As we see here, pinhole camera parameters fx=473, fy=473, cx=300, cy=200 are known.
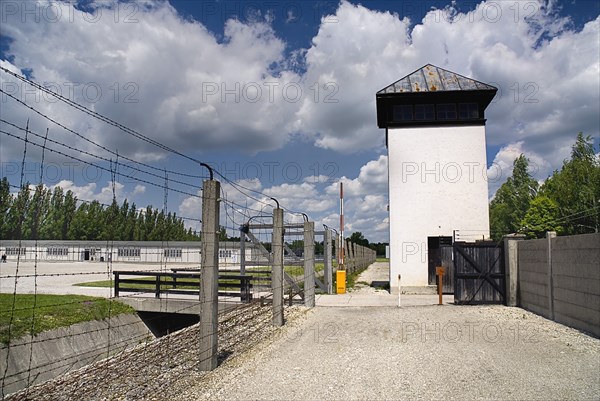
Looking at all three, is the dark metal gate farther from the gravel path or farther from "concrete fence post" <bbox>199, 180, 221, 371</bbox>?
"concrete fence post" <bbox>199, 180, 221, 371</bbox>

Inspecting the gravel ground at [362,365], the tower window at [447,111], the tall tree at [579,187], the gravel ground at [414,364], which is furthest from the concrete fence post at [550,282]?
the tall tree at [579,187]

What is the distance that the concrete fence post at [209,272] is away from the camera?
22.8ft

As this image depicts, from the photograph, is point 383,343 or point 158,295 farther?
point 158,295

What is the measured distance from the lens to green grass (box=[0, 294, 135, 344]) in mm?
9730

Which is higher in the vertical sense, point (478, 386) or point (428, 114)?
point (428, 114)

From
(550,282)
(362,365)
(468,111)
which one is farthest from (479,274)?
(362,365)

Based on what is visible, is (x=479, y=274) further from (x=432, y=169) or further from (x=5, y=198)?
(x=5, y=198)

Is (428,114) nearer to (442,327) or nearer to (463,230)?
(463,230)

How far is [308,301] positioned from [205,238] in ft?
26.8

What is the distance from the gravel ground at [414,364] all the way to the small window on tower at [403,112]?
9907mm

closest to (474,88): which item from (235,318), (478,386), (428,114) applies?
(428,114)

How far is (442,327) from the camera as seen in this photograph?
1077cm

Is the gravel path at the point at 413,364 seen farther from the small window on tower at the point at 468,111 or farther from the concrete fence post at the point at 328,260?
the small window on tower at the point at 468,111

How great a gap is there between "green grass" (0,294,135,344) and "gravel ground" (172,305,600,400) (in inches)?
125
